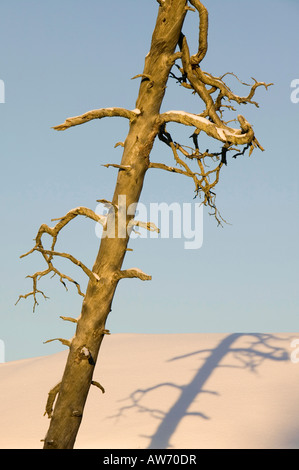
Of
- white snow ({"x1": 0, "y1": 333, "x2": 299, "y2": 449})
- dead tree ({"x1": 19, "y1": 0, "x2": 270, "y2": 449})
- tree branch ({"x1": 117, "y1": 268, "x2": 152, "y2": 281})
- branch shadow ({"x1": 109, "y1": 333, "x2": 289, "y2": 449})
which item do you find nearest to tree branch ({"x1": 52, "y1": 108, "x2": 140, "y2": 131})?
dead tree ({"x1": 19, "y1": 0, "x2": 270, "y2": 449})

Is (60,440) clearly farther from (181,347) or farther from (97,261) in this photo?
(181,347)

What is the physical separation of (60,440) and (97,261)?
2.33 metres

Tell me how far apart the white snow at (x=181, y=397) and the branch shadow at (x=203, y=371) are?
2 centimetres

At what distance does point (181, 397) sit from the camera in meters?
14.2

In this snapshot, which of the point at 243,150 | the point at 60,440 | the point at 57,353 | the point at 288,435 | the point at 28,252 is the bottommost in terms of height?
the point at 60,440

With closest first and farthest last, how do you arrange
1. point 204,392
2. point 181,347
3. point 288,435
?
1. point 288,435
2. point 204,392
3. point 181,347

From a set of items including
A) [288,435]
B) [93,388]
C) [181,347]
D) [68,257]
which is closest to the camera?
[68,257]

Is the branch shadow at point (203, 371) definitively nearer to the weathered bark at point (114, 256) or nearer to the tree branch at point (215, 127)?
the weathered bark at point (114, 256)

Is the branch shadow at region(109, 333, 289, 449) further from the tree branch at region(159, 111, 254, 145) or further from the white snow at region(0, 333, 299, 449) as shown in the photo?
the tree branch at region(159, 111, 254, 145)

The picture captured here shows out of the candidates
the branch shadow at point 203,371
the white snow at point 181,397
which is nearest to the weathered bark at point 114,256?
the white snow at point 181,397

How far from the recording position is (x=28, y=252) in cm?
848

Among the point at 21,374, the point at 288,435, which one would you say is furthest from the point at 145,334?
the point at 288,435

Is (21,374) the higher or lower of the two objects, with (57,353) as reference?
lower

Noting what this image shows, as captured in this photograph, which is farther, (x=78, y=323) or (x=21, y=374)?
(x=21, y=374)
